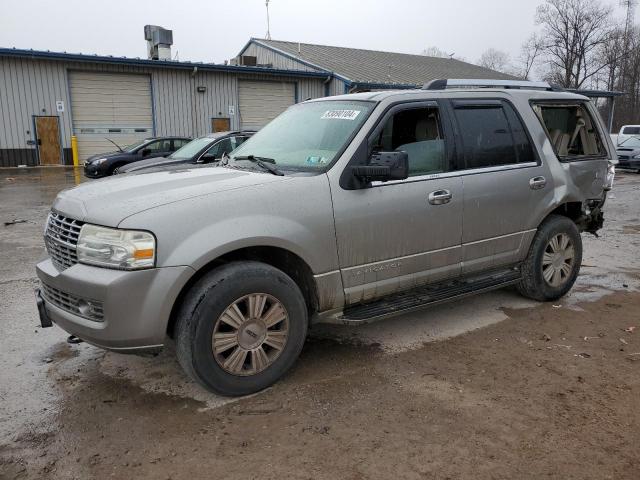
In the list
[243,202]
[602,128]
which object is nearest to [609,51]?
[602,128]

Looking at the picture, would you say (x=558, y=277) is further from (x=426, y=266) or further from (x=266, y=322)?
(x=266, y=322)

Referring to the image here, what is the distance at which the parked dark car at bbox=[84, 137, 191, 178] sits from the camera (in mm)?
15953

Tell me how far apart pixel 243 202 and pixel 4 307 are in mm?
3294

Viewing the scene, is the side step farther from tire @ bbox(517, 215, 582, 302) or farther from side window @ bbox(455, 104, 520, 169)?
side window @ bbox(455, 104, 520, 169)

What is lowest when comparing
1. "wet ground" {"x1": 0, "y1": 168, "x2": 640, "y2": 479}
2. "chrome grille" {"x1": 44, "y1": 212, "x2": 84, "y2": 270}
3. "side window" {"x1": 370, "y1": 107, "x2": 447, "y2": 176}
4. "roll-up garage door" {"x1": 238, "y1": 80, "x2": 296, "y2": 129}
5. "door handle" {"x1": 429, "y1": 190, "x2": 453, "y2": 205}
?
"wet ground" {"x1": 0, "y1": 168, "x2": 640, "y2": 479}

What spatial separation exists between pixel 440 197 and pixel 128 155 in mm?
14432

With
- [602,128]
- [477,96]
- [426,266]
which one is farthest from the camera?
[602,128]

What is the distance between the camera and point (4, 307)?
5188 millimetres

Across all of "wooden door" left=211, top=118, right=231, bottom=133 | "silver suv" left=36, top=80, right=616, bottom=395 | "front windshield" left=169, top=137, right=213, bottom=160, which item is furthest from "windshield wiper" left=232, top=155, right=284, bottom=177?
"wooden door" left=211, top=118, right=231, bottom=133

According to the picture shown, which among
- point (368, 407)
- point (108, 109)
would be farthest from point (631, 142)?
point (108, 109)

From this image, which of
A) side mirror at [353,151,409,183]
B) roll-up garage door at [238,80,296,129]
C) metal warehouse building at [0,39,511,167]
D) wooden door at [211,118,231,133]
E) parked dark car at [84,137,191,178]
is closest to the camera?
side mirror at [353,151,409,183]

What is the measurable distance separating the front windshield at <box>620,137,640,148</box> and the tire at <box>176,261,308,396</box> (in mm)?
21346

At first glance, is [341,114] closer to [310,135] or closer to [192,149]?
[310,135]

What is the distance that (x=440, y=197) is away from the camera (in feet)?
13.5
